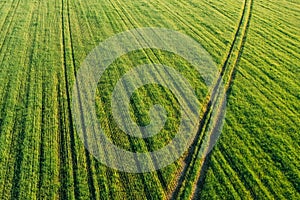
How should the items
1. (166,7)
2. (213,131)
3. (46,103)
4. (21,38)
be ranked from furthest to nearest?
(166,7) < (21,38) < (46,103) < (213,131)

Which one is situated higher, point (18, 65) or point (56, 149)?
point (18, 65)

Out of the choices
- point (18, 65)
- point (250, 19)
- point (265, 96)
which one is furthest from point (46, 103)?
point (250, 19)

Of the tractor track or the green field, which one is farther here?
the tractor track

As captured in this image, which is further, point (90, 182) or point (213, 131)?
point (213, 131)

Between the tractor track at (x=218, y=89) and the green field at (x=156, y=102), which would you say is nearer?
the green field at (x=156, y=102)

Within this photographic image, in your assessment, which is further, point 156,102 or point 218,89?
point 218,89

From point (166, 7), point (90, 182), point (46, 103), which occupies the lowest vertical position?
point (90, 182)

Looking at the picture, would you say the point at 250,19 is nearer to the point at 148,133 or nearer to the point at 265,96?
the point at 265,96

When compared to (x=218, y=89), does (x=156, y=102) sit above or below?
below
